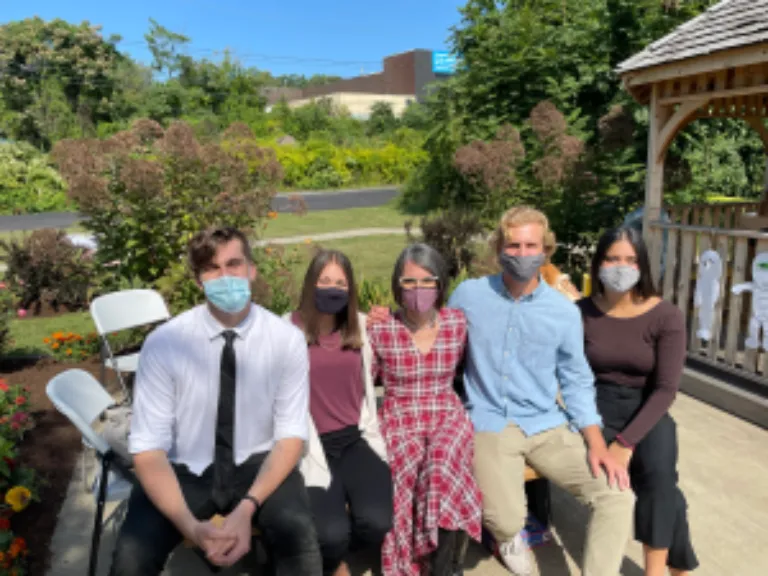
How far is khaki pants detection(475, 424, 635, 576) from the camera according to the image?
2506mm

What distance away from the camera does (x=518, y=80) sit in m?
13.8

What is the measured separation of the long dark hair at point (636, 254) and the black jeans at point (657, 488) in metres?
0.52

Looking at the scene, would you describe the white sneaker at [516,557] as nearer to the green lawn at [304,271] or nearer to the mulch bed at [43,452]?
the mulch bed at [43,452]

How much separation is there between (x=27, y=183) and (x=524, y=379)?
1063 inches

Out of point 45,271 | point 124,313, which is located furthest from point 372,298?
point 45,271

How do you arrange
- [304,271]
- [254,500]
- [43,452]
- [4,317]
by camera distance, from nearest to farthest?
[254,500], [43,452], [4,317], [304,271]

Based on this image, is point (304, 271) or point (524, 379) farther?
point (304, 271)

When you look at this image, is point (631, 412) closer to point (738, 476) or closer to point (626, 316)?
point (626, 316)

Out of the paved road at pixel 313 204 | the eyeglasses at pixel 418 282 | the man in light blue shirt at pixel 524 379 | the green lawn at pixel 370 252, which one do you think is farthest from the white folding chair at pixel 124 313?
the paved road at pixel 313 204

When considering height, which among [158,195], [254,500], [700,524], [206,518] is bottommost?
[700,524]

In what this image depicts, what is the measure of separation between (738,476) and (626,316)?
169cm

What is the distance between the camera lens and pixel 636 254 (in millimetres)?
2908

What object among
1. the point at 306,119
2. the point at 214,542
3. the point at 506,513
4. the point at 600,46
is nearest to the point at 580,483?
the point at 506,513

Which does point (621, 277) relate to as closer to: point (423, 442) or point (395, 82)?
point (423, 442)
